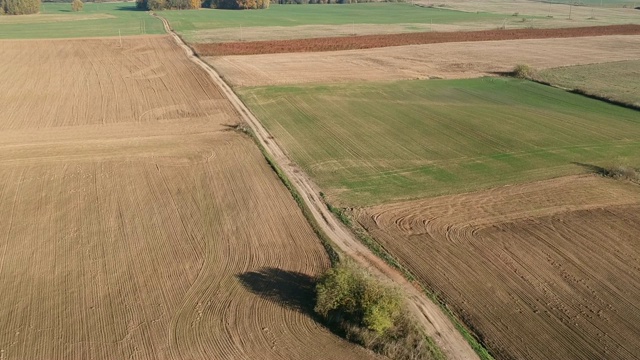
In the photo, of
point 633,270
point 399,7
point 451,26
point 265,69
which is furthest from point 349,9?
point 633,270

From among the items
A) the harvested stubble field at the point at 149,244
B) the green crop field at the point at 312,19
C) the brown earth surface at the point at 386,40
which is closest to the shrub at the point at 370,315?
the harvested stubble field at the point at 149,244

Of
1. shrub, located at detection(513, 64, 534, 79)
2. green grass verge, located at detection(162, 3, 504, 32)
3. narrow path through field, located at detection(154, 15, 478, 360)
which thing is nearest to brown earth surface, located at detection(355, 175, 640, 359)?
narrow path through field, located at detection(154, 15, 478, 360)

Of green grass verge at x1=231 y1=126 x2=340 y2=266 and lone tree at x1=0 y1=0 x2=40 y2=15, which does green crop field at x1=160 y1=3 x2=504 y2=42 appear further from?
green grass verge at x1=231 y1=126 x2=340 y2=266

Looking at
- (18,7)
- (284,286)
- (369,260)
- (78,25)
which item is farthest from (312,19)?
(284,286)

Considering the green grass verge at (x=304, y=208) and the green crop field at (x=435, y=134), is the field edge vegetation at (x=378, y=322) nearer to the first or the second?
the green grass verge at (x=304, y=208)

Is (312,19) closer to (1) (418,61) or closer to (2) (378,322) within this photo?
(1) (418,61)

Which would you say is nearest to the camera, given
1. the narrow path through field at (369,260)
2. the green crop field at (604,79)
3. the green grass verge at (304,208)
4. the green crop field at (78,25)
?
the narrow path through field at (369,260)
